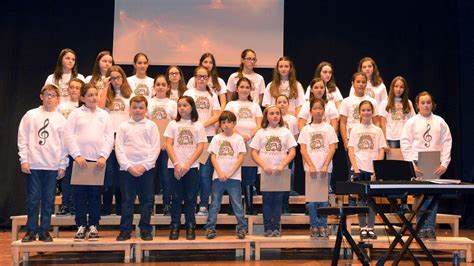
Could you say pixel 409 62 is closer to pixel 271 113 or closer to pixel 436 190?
pixel 271 113

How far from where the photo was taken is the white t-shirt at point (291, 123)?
6090 mm

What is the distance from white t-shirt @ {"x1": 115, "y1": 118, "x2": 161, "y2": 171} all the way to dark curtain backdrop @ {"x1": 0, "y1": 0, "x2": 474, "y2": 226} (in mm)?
2435

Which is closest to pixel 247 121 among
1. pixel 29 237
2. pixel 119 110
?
pixel 119 110

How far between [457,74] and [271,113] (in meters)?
3.38

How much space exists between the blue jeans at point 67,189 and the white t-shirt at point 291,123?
2084 millimetres

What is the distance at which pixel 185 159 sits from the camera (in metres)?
5.35

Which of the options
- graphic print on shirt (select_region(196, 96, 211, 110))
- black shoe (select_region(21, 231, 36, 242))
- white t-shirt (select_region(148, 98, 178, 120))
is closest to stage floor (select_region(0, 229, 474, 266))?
black shoe (select_region(21, 231, 36, 242))

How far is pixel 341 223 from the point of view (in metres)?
3.87

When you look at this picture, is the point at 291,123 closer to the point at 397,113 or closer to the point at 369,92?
the point at 369,92

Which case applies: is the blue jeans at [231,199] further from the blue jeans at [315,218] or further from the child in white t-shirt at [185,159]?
the blue jeans at [315,218]

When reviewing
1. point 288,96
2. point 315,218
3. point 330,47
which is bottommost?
point 315,218

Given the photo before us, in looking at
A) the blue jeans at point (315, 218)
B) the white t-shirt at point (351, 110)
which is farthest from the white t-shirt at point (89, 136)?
the white t-shirt at point (351, 110)

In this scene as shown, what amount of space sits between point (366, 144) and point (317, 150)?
1.60 feet

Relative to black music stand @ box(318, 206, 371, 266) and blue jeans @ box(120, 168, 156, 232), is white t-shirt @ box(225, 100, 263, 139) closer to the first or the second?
blue jeans @ box(120, 168, 156, 232)
